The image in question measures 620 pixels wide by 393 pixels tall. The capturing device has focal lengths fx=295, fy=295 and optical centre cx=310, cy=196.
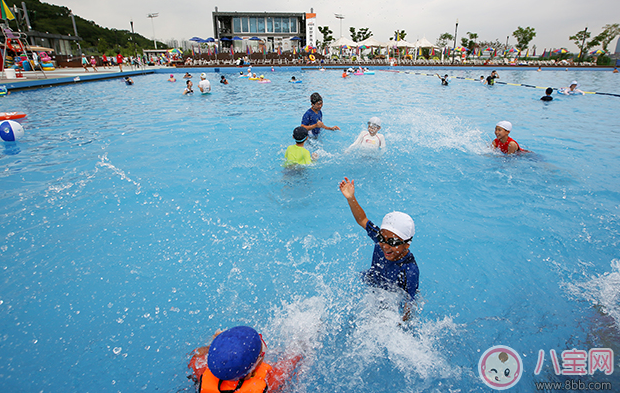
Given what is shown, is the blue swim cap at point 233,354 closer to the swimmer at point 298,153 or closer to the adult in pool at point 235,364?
the adult in pool at point 235,364

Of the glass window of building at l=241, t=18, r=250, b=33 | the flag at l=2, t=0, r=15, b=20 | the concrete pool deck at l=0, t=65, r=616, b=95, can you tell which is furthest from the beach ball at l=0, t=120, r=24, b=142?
the glass window of building at l=241, t=18, r=250, b=33

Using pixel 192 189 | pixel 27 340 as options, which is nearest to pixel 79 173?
pixel 192 189

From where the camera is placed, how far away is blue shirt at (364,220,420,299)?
8.04 ft

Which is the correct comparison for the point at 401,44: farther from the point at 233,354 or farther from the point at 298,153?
the point at 233,354

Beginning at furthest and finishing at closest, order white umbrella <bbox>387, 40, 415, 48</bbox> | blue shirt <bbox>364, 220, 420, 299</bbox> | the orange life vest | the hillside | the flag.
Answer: the hillside < white umbrella <bbox>387, 40, 415, 48</bbox> < the flag < blue shirt <bbox>364, 220, 420, 299</bbox> < the orange life vest

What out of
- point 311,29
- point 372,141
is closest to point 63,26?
point 311,29

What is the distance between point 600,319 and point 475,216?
2230 millimetres

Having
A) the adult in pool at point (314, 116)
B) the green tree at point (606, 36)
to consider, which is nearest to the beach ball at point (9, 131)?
the adult in pool at point (314, 116)

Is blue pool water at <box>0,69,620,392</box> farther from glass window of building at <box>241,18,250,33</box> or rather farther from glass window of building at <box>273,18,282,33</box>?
glass window of building at <box>273,18,282,33</box>

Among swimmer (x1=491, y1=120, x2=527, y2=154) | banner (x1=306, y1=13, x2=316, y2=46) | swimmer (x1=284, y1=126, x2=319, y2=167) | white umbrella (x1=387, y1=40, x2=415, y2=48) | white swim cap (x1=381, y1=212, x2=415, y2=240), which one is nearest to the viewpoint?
white swim cap (x1=381, y1=212, x2=415, y2=240)

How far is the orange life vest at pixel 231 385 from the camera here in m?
1.70

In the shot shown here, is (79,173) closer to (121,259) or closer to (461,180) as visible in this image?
(121,259)

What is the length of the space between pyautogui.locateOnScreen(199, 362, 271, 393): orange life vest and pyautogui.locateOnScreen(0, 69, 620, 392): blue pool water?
0.77 metres

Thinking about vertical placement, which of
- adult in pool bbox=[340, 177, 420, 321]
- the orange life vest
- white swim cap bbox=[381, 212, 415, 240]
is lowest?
the orange life vest
